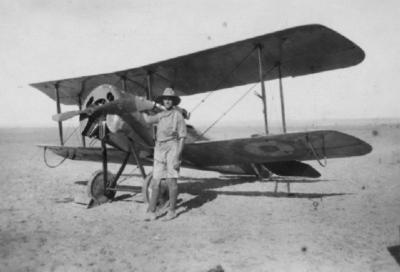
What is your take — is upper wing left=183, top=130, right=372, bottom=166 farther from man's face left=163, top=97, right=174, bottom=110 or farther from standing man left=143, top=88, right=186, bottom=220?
man's face left=163, top=97, right=174, bottom=110

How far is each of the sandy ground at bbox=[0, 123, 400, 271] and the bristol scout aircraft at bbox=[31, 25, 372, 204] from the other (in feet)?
2.84

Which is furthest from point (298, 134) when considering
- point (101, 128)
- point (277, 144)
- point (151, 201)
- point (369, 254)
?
point (101, 128)

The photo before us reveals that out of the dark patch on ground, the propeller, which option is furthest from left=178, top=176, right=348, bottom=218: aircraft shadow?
the dark patch on ground

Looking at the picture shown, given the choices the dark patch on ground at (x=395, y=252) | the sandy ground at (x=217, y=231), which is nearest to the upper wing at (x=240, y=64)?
the sandy ground at (x=217, y=231)

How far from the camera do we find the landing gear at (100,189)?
24.2 ft

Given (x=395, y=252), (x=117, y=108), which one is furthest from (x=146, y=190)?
(x=395, y=252)

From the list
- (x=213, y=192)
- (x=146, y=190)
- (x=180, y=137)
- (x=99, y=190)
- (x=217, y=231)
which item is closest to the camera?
→ (x=217, y=231)

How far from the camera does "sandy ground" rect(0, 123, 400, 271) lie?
381cm

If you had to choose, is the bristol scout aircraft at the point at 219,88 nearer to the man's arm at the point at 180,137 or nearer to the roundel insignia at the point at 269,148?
the roundel insignia at the point at 269,148

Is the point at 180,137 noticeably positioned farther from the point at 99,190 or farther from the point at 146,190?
the point at 99,190

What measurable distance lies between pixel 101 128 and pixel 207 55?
97.1 inches

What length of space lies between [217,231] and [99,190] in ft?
11.5

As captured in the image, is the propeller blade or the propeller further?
the propeller blade

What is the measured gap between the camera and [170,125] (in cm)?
604
